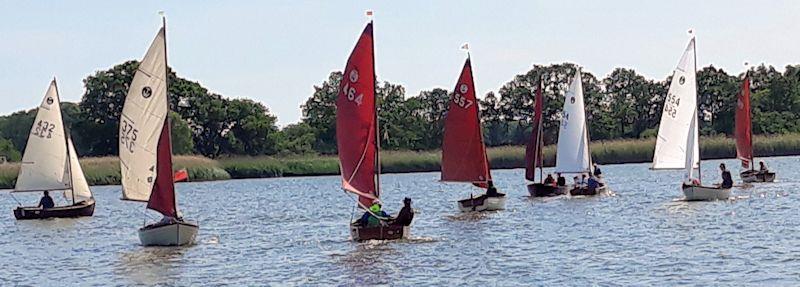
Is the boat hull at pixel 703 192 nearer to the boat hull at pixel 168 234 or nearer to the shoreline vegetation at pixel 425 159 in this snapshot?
the boat hull at pixel 168 234

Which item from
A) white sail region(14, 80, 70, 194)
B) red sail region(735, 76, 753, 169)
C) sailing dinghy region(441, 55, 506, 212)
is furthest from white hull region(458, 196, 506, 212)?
red sail region(735, 76, 753, 169)

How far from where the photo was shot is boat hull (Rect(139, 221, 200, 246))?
105 feet

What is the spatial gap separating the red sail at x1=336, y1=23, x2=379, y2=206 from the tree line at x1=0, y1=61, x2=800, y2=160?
213 feet

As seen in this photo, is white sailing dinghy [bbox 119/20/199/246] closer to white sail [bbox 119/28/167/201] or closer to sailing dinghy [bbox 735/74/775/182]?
white sail [bbox 119/28/167/201]

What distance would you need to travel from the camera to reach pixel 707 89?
119 m

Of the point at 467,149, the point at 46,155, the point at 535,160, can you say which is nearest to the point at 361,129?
the point at 467,149

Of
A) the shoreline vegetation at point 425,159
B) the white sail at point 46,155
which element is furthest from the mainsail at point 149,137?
the shoreline vegetation at point 425,159

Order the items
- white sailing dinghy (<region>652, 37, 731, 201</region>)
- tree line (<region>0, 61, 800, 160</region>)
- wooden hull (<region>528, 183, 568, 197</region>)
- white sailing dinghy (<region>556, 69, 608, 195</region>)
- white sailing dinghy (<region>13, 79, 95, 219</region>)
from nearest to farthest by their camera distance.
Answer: white sailing dinghy (<region>652, 37, 731, 201</region>) < white sailing dinghy (<region>13, 79, 95, 219</region>) < wooden hull (<region>528, 183, 568, 197</region>) < white sailing dinghy (<region>556, 69, 608, 195</region>) < tree line (<region>0, 61, 800, 160</region>)

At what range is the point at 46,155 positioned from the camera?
47.6 meters

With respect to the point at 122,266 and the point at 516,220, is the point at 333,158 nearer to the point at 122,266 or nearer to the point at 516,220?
the point at 516,220

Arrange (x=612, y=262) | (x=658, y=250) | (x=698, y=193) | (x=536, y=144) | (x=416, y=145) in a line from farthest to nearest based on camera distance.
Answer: (x=416, y=145) < (x=536, y=144) < (x=698, y=193) < (x=658, y=250) < (x=612, y=262)

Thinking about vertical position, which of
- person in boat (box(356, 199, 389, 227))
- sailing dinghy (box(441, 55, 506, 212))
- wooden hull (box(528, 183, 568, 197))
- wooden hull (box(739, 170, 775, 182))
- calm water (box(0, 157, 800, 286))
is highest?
sailing dinghy (box(441, 55, 506, 212))

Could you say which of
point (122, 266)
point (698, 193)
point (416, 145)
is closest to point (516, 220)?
point (698, 193)

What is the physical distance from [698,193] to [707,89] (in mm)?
77442
